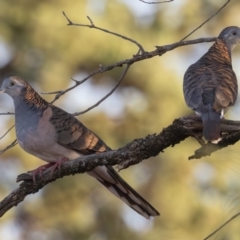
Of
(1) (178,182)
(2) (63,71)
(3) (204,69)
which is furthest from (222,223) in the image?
(2) (63,71)

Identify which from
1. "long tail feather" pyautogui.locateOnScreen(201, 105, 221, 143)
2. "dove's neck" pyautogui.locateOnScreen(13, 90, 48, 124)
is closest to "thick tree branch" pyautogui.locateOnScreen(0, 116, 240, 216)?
"long tail feather" pyautogui.locateOnScreen(201, 105, 221, 143)

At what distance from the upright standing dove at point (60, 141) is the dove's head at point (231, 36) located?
1.18m

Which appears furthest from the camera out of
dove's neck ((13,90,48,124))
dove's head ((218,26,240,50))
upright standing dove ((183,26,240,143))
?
dove's head ((218,26,240,50))

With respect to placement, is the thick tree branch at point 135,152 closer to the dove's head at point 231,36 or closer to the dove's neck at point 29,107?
the dove's neck at point 29,107

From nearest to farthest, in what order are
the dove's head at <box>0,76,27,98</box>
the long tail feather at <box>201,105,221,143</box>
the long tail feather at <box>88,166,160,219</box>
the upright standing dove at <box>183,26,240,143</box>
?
the long tail feather at <box>201,105,221,143</box> < the upright standing dove at <box>183,26,240,143</box> < the long tail feather at <box>88,166,160,219</box> < the dove's head at <box>0,76,27,98</box>

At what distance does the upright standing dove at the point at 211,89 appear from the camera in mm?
2635

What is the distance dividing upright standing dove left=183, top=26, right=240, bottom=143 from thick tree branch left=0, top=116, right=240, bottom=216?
5 cm

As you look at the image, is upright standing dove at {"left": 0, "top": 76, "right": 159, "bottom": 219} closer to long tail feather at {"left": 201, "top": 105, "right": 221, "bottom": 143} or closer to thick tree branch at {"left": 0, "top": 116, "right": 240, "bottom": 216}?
thick tree branch at {"left": 0, "top": 116, "right": 240, "bottom": 216}

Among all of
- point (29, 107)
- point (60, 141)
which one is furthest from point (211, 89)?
point (29, 107)

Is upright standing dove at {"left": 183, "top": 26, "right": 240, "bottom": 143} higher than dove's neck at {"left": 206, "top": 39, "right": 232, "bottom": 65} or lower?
higher

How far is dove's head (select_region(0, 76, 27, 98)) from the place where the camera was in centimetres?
397

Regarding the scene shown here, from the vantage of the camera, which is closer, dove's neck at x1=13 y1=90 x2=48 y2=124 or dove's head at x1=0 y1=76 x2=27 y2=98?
dove's neck at x1=13 y1=90 x2=48 y2=124

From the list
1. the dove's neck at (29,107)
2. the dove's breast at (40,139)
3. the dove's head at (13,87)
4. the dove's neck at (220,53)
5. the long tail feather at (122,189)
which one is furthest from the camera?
the dove's head at (13,87)

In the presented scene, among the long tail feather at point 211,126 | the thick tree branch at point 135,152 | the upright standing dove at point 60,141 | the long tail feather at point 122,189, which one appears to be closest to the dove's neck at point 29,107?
the upright standing dove at point 60,141
